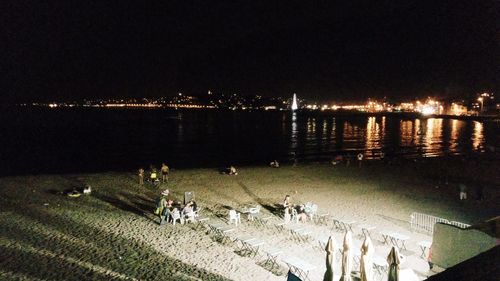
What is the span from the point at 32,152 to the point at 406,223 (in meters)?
54.2

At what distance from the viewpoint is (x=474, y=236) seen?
10992 mm

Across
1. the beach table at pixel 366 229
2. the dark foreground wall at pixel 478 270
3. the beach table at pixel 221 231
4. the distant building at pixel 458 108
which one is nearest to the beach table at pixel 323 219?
the beach table at pixel 366 229

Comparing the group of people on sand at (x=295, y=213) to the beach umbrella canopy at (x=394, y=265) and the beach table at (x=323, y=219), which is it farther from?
the beach umbrella canopy at (x=394, y=265)

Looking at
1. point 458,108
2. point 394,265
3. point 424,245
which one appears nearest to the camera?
point 394,265

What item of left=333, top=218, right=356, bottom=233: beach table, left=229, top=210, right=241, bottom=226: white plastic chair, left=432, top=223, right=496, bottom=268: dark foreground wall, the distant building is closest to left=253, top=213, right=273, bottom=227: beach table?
left=229, top=210, right=241, bottom=226: white plastic chair

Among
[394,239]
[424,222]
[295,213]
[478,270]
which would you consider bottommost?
[394,239]

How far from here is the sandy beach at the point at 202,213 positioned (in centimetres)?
1384

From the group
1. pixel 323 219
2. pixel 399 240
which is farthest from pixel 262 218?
pixel 399 240

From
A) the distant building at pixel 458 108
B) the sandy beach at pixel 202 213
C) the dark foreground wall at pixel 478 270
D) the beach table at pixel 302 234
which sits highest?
the distant building at pixel 458 108

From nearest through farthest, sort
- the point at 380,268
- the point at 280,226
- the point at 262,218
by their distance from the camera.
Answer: the point at 380,268 < the point at 280,226 < the point at 262,218

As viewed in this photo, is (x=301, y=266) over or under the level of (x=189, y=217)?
over

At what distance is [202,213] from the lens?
67.9 feet

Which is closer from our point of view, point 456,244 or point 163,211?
point 456,244

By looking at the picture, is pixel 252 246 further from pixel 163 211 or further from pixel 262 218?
pixel 163 211
